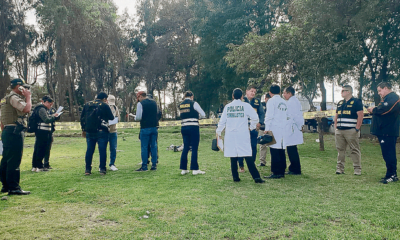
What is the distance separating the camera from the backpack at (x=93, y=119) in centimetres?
722

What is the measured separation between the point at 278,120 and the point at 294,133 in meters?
0.54

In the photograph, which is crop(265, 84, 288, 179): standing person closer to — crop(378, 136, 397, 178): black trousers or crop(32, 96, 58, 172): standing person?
crop(378, 136, 397, 178): black trousers

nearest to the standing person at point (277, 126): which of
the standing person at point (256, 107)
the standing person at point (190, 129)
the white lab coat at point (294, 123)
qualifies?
the white lab coat at point (294, 123)

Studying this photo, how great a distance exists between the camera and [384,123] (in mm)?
6176

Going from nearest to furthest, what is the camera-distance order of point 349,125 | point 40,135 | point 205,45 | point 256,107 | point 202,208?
point 202,208 < point 349,125 < point 256,107 < point 40,135 < point 205,45

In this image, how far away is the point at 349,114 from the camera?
6.82 m

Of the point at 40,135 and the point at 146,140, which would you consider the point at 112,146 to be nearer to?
the point at 146,140

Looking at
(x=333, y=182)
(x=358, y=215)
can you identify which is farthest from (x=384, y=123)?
(x=358, y=215)

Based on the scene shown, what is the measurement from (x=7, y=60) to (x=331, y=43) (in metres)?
29.2

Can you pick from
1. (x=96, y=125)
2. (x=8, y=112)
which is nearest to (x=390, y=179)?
(x=96, y=125)

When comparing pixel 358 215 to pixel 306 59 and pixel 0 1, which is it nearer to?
pixel 306 59

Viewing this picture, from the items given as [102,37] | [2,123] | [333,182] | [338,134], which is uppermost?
[102,37]

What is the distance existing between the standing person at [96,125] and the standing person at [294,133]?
4.14m

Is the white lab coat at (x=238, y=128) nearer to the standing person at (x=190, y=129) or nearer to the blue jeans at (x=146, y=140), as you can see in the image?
the standing person at (x=190, y=129)
